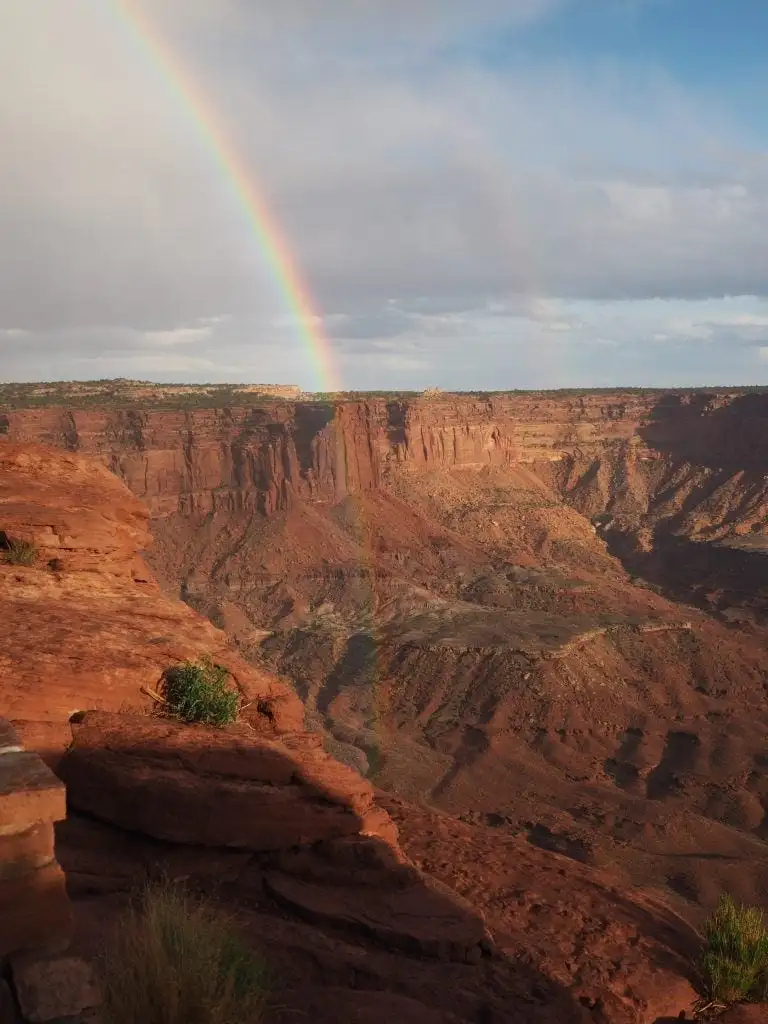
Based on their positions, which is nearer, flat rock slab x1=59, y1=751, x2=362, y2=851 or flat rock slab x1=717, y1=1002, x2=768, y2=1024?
flat rock slab x1=59, y1=751, x2=362, y2=851

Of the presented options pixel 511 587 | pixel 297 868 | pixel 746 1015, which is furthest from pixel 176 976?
pixel 511 587

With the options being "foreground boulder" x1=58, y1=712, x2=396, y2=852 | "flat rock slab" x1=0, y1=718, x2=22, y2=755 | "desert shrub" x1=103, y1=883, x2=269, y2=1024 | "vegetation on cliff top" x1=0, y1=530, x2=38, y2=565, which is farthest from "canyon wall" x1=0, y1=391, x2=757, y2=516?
"desert shrub" x1=103, y1=883, x2=269, y2=1024

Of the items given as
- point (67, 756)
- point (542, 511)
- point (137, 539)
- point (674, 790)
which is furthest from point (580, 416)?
point (67, 756)

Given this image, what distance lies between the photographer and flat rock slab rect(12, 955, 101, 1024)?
511cm

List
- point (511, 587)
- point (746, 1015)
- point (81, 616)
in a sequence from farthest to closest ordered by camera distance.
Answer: point (511, 587) → point (81, 616) → point (746, 1015)

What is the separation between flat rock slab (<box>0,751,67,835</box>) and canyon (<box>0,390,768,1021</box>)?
15.5ft

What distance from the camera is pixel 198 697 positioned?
12.4 m

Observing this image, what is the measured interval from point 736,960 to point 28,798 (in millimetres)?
10087

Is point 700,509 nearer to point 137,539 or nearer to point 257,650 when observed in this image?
point 257,650

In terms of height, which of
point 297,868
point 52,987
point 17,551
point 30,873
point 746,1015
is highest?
point 17,551

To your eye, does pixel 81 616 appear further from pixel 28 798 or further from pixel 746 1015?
pixel 746 1015

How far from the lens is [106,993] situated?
5.95 meters

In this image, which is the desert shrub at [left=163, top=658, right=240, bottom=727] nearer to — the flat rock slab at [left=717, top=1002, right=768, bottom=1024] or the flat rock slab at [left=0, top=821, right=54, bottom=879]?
the flat rock slab at [left=0, top=821, right=54, bottom=879]

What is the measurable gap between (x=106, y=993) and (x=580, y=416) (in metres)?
87.7
